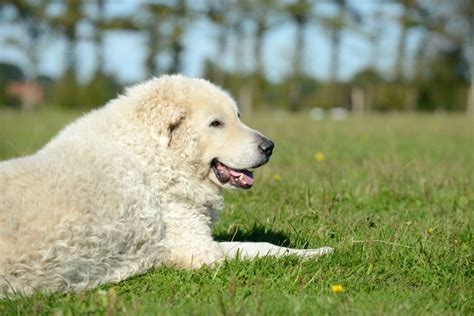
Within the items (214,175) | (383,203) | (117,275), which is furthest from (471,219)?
(117,275)

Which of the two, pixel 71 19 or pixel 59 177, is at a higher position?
pixel 71 19

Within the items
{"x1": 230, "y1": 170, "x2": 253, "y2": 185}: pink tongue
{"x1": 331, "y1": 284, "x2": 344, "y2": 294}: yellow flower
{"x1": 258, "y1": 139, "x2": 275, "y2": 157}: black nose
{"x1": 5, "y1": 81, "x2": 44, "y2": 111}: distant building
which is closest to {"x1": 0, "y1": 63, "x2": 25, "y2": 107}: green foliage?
{"x1": 5, "y1": 81, "x2": 44, "y2": 111}: distant building

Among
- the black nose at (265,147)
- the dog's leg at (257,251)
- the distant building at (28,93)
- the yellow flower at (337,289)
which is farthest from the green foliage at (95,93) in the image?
the yellow flower at (337,289)

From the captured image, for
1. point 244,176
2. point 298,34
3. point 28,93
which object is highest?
point 298,34

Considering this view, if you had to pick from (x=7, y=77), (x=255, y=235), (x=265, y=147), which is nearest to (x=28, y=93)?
(x=7, y=77)

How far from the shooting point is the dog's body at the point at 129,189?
3.96m

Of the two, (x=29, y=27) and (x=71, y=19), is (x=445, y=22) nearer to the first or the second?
(x=71, y=19)

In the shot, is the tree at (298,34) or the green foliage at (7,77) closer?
the tree at (298,34)

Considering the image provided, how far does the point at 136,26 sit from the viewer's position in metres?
44.0

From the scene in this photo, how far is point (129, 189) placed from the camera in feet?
14.8

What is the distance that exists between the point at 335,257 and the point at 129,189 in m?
1.58

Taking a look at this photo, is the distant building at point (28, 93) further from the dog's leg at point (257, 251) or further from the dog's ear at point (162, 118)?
the dog's leg at point (257, 251)

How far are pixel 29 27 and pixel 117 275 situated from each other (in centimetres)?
4293

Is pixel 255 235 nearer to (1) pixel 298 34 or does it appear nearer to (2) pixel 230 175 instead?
(2) pixel 230 175
